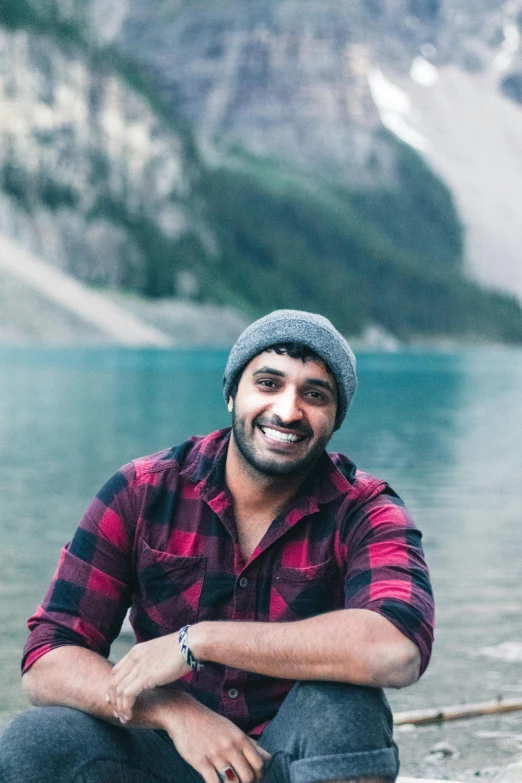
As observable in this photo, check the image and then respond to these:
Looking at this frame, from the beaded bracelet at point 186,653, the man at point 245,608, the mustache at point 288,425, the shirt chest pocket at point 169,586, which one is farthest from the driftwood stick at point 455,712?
the beaded bracelet at point 186,653

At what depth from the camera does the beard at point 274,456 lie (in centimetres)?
459

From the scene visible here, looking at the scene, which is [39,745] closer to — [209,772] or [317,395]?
[209,772]

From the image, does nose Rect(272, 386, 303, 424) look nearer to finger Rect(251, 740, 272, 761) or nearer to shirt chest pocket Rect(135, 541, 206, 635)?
shirt chest pocket Rect(135, 541, 206, 635)

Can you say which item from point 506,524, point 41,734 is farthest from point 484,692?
point 506,524

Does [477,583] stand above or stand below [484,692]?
above

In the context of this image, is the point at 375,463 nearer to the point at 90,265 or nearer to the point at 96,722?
the point at 96,722

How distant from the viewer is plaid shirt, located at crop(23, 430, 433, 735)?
176 inches

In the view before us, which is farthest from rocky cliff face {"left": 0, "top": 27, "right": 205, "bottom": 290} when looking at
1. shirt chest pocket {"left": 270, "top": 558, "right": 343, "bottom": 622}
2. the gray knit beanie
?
shirt chest pocket {"left": 270, "top": 558, "right": 343, "bottom": 622}

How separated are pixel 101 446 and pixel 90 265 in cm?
12867

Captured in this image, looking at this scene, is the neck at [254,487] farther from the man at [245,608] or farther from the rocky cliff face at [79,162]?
the rocky cliff face at [79,162]

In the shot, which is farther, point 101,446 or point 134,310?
point 134,310

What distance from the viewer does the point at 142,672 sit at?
424cm

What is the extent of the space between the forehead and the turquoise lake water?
13.7ft

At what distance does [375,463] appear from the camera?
25781mm
